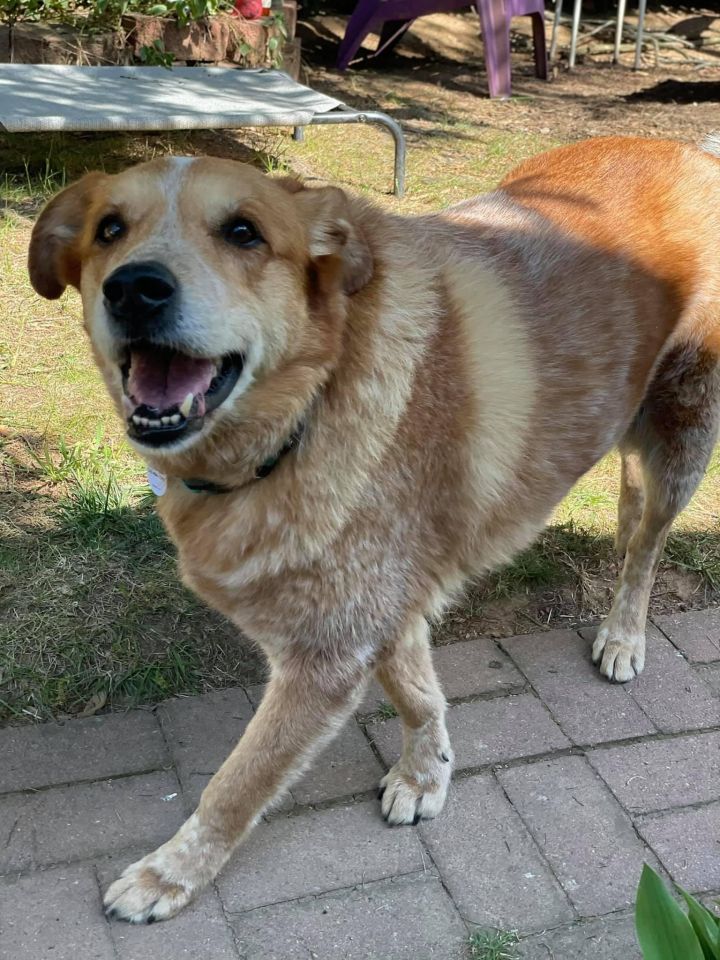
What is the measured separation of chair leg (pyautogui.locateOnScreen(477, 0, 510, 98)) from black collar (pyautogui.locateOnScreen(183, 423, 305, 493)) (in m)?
6.64

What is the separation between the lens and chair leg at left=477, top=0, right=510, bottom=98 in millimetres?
7988

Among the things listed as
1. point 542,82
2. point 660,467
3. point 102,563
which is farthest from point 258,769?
point 542,82

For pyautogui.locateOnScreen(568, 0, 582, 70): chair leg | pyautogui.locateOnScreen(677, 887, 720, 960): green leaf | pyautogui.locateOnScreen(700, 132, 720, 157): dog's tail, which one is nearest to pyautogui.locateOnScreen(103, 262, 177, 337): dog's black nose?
pyautogui.locateOnScreen(677, 887, 720, 960): green leaf

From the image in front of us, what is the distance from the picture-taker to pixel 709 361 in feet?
9.65

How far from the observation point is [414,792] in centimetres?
258

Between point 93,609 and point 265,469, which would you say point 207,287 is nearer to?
point 265,469

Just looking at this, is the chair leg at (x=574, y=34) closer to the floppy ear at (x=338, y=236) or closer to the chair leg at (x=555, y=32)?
the chair leg at (x=555, y=32)

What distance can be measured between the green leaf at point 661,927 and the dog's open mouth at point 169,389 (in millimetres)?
1219

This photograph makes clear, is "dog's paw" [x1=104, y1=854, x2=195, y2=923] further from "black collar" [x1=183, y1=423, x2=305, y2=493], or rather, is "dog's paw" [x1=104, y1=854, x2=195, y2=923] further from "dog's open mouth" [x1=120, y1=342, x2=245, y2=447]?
"dog's open mouth" [x1=120, y1=342, x2=245, y2=447]

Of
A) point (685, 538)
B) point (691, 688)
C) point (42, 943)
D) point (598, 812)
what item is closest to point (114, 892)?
point (42, 943)

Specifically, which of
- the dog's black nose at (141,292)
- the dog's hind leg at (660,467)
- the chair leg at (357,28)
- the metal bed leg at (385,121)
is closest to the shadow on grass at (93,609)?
the dog's hind leg at (660,467)

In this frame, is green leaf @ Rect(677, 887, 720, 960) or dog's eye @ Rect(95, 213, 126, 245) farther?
dog's eye @ Rect(95, 213, 126, 245)

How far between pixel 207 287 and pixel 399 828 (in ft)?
4.54

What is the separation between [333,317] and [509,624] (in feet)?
4.75
